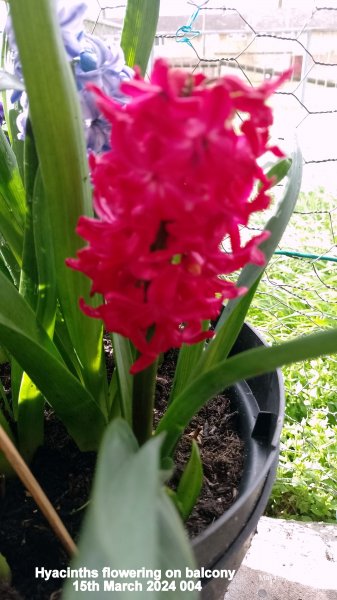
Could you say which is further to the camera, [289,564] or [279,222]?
[289,564]

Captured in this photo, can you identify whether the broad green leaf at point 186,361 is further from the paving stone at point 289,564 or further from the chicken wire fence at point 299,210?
the paving stone at point 289,564

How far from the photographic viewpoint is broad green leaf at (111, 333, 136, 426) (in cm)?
40

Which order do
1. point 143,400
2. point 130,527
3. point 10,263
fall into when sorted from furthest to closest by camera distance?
point 10,263, point 143,400, point 130,527

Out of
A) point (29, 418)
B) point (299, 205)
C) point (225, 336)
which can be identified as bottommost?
point (299, 205)

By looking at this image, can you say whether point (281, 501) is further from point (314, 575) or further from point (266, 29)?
point (266, 29)

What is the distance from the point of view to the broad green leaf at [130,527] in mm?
188

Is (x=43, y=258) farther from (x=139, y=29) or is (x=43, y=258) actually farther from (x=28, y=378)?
(x=139, y=29)

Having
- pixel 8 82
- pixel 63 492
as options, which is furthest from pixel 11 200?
pixel 63 492

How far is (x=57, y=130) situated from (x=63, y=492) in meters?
0.30

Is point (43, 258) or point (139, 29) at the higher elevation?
point (139, 29)

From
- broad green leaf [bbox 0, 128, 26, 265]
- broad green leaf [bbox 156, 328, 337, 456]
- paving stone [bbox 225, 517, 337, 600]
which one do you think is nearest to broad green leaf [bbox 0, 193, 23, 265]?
broad green leaf [bbox 0, 128, 26, 265]

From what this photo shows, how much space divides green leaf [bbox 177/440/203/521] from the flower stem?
52 millimetres

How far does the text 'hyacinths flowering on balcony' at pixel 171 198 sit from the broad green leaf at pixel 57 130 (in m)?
0.03

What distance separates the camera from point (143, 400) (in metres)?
0.40
